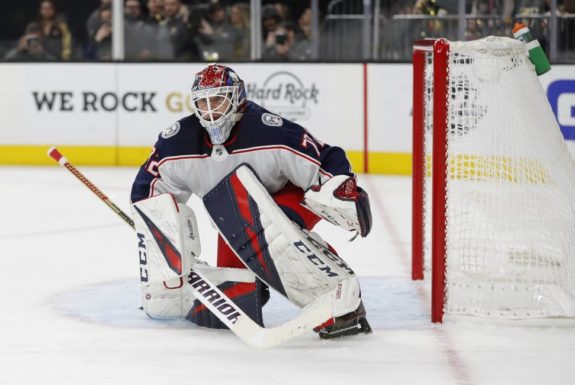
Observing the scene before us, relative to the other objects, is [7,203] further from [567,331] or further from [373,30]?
[567,331]

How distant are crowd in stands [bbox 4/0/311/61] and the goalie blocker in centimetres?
450

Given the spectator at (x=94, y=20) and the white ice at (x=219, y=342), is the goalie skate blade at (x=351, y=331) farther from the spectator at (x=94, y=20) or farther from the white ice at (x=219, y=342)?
the spectator at (x=94, y=20)

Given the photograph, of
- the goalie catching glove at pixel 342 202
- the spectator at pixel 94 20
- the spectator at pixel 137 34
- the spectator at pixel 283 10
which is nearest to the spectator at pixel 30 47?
the spectator at pixel 94 20

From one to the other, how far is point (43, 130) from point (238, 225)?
479cm

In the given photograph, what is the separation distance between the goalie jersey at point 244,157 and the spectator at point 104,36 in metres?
4.64

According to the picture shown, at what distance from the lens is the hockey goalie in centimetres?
307

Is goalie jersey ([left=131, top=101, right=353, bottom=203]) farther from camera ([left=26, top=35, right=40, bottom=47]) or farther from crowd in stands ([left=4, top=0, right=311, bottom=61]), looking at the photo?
camera ([left=26, top=35, right=40, bottom=47])

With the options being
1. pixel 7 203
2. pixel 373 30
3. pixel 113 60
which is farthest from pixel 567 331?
pixel 113 60

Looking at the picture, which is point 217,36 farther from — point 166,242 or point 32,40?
point 166,242

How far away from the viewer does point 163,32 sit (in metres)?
7.81

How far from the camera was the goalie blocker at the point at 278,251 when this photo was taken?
307 cm

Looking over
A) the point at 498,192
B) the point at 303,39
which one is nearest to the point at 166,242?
the point at 498,192

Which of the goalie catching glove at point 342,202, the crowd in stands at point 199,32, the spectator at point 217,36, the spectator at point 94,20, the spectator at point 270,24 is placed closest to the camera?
the goalie catching glove at point 342,202

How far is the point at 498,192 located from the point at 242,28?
435 cm
